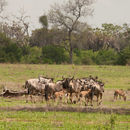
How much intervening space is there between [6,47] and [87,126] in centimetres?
3845

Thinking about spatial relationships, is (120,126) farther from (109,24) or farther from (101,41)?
(109,24)

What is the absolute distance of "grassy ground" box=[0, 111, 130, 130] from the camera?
12023 millimetres

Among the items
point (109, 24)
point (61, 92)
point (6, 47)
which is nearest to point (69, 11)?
point (6, 47)

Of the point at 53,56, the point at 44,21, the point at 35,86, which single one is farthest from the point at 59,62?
the point at 35,86

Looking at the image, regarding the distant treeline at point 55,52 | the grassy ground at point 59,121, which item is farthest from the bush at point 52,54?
the grassy ground at point 59,121

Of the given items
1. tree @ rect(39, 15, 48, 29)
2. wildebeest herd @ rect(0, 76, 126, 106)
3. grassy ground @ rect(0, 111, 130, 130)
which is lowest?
grassy ground @ rect(0, 111, 130, 130)

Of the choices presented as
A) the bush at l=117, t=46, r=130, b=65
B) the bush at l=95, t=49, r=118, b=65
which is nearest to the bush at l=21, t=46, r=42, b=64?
the bush at l=95, t=49, r=118, b=65

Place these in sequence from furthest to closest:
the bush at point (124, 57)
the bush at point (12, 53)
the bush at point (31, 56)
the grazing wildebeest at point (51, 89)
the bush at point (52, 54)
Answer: the bush at point (52, 54), the bush at point (31, 56), the bush at point (124, 57), the bush at point (12, 53), the grazing wildebeest at point (51, 89)

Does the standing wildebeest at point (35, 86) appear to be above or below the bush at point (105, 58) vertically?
below

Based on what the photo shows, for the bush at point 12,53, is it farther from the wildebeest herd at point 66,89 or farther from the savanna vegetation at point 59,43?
the wildebeest herd at point 66,89

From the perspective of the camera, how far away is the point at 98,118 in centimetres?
1395

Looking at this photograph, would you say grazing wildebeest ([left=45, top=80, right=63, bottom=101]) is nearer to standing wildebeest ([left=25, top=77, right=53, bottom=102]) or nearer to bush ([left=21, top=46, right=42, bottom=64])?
standing wildebeest ([left=25, top=77, right=53, bottom=102])

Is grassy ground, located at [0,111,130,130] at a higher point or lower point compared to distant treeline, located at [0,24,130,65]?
lower

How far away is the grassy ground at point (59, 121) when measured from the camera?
39.4 ft
